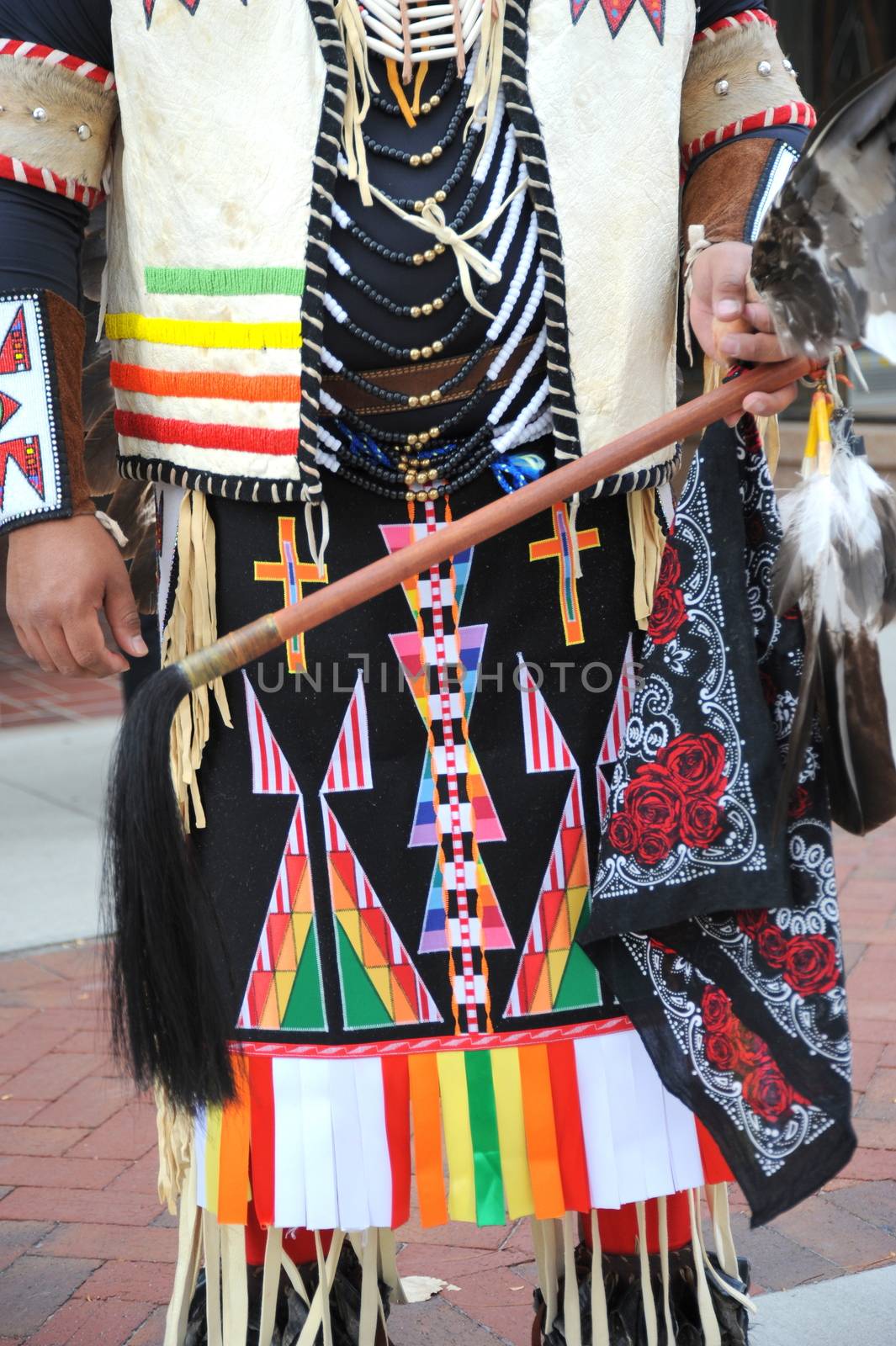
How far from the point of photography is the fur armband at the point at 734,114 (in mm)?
1701

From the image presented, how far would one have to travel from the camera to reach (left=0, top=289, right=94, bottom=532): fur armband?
1.61 metres

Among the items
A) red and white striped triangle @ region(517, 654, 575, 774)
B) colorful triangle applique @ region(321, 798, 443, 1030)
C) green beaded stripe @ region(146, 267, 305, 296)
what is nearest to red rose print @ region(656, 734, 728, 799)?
red and white striped triangle @ region(517, 654, 575, 774)

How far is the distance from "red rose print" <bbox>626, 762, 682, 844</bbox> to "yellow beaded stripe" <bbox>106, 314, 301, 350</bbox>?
55cm

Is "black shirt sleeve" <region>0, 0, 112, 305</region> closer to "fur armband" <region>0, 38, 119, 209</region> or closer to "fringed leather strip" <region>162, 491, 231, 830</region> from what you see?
"fur armband" <region>0, 38, 119, 209</region>

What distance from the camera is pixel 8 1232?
2561mm

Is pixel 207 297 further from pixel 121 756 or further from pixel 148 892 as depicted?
pixel 148 892

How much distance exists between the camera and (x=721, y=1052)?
1.60m

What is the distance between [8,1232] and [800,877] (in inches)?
63.2

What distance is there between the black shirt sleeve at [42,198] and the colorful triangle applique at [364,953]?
0.62 metres

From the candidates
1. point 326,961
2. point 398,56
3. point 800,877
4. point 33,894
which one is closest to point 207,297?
point 398,56

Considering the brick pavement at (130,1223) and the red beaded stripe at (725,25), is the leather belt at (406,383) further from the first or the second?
the brick pavement at (130,1223)

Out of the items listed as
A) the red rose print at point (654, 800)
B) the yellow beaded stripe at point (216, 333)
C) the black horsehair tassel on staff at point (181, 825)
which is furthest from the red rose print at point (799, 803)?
the yellow beaded stripe at point (216, 333)

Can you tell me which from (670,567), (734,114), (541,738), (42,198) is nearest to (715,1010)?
(541,738)

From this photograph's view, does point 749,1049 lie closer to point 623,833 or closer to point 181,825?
point 623,833
